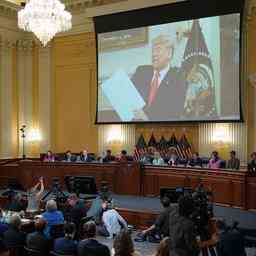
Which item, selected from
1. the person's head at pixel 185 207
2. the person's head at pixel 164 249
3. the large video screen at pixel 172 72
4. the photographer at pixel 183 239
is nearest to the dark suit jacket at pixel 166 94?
the large video screen at pixel 172 72

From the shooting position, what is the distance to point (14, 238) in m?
6.05

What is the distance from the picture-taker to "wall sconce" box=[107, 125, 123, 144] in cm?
1581

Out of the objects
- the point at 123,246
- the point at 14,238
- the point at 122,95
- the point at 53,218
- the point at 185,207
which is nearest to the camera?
the point at 123,246

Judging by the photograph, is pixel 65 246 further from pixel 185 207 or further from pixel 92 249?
pixel 185 207

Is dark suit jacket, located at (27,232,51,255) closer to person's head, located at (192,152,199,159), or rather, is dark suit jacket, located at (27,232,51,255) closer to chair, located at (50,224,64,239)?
chair, located at (50,224,64,239)

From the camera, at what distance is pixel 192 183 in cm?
1164

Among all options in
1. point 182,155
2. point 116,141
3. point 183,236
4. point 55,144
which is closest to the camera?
point 183,236

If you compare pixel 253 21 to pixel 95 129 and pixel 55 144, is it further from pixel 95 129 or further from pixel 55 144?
pixel 55 144

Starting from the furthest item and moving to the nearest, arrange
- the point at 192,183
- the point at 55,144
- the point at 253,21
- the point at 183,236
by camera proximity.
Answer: the point at 55,144 → the point at 253,21 → the point at 192,183 → the point at 183,236

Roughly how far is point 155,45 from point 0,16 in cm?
613

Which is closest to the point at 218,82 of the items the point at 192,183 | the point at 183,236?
the point at 192,183

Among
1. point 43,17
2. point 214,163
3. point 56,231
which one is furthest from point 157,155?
point 56,231

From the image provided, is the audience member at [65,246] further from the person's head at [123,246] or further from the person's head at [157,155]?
the person's head at [157,155]

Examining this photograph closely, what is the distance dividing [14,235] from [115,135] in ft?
32.5
